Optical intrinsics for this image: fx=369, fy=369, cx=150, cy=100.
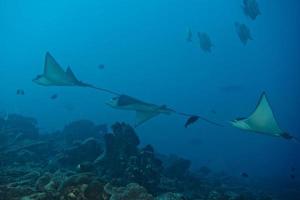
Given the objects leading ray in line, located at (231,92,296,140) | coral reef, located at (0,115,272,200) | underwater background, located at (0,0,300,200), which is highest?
underwater background, located at (0,0,300,200)

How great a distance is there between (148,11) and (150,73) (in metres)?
22.1

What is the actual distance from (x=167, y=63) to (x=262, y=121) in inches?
4764

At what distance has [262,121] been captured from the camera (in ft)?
21.7

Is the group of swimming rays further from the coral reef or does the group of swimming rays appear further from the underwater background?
the underwater background

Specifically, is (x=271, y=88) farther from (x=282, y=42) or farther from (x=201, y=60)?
(x=282, y=42)

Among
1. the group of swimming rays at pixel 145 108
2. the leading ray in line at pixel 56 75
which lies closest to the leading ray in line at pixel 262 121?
the group of swimming rays at pixel 145 108

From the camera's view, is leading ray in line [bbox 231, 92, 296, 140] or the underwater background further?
the underwater background

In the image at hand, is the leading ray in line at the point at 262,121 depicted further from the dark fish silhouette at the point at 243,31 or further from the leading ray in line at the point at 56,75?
the dark fish silhouette at the point at 243,31

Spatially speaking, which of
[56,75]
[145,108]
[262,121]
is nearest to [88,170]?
[145,108]

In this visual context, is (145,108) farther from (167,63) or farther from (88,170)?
(167,63)

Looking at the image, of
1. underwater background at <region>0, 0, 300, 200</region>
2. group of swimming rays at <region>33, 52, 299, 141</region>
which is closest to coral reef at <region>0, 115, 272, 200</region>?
group of swimming rays at <region>33, 52, 299, 141</region>

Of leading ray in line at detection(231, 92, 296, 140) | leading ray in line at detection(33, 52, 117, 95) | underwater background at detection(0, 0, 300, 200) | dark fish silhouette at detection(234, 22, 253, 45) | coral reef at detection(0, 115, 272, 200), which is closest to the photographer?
coral reef at detection(0, 115, 272, 200)

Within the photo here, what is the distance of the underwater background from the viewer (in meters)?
62.1

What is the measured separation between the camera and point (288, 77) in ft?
348
